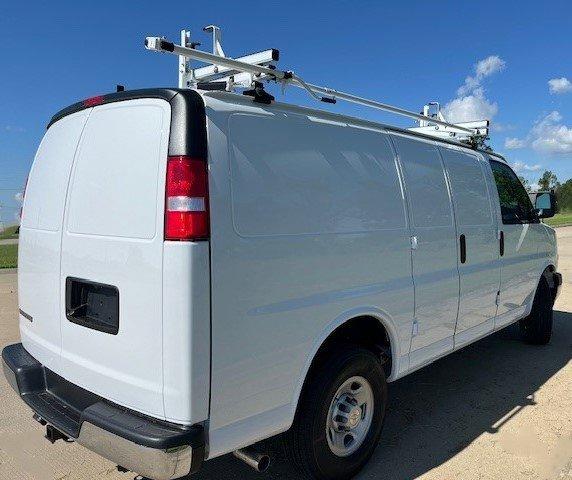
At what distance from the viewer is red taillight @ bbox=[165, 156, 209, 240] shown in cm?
225

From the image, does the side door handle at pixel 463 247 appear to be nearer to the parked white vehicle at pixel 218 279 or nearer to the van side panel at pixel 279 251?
the parked white vehicle at pixel 218 279

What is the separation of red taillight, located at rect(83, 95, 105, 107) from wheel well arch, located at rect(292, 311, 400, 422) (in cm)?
182

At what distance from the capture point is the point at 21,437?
3689 millimetres

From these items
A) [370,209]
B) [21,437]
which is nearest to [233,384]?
[370,209]

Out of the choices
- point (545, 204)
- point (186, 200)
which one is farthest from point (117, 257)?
point (545, 204)

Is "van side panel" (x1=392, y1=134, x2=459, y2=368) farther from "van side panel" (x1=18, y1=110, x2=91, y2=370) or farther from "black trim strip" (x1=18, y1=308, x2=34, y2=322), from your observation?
"black trim strip" (x1=18, y1=308, x2=34, y2=322)

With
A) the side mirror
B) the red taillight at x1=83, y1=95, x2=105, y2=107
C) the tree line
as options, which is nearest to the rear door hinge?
the red taillight at x1=83, y1=95, x2=105, y2=107

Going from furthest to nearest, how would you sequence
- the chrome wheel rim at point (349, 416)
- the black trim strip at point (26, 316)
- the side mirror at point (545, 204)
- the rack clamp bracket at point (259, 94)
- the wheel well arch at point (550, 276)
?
the wheel well arch at point (550, 276) < the side mirror at point (545, 204) < the black trim strip at point (26, 316) < the chrome wheel rim at point (349, 416) < the rack clamp bracket at point (259, 94)

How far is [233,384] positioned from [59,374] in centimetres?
119

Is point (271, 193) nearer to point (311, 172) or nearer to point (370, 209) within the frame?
point (311, 172)

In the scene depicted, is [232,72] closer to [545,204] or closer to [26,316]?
[26,316]

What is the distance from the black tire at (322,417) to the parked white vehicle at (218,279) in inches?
0.5

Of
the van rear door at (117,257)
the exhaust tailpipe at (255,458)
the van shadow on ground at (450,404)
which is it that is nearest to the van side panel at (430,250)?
the van shadow on ground at (450,404)

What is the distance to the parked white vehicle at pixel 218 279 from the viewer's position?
2279 millimetres
